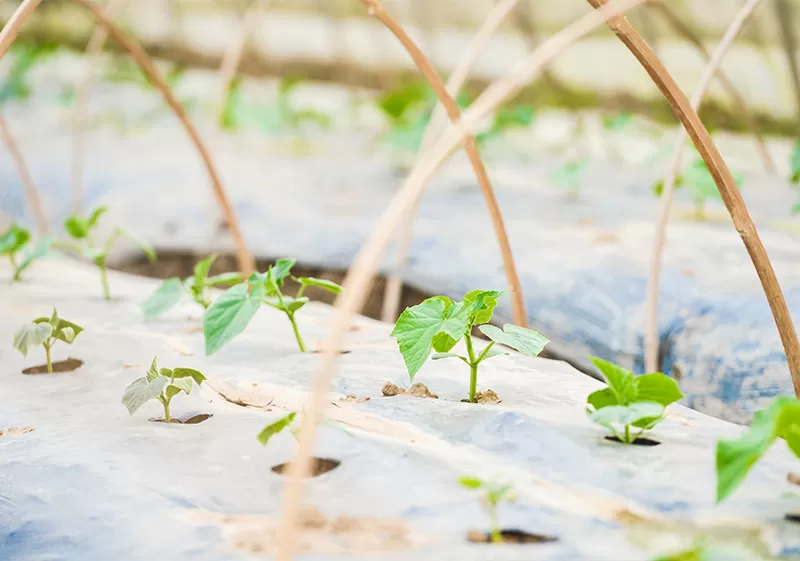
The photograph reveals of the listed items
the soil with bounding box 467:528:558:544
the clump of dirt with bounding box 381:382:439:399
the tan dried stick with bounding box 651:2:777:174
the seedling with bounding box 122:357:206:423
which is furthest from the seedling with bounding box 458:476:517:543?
the tan dried stick with bounding box 651:2:777:174

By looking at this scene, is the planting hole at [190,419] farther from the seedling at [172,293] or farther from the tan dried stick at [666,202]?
the tan dried stick at [666,202]

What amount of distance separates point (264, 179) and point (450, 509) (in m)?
2.60

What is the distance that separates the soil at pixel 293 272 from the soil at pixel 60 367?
1.15 m

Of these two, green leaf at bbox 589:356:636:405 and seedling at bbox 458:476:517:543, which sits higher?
green leaf at bbox 589:356:636:405

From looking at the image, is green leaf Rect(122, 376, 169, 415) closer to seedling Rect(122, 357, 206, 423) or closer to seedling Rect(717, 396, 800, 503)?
seedling Rect(122, 357, 206, 423)

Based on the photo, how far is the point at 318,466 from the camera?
89 cm

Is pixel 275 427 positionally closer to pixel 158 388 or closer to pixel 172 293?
pixel 158 388

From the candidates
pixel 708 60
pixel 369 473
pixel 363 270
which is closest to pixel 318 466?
pixel 369 473

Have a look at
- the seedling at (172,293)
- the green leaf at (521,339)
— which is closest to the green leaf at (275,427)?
the green leaf at (521,339)

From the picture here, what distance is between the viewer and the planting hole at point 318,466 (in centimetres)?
87

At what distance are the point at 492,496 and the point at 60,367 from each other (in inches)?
34.0

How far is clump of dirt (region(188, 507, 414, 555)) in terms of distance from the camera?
716 millimetres

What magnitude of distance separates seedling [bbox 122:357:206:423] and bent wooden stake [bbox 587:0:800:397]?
2.31 feet

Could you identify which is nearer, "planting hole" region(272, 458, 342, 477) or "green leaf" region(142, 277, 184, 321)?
"planting hole" region(272, 458, 342, 477)
